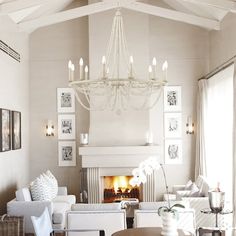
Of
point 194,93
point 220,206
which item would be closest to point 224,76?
point 194,93

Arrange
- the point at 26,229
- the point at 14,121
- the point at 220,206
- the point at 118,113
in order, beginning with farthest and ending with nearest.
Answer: the point at 118,113
the point at 14,121
the point at 26,229
the point at 220,206

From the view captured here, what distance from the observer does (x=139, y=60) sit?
9.77 metres

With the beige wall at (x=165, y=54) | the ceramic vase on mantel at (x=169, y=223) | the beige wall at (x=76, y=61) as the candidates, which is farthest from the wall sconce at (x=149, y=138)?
the ceramic vase on mantel at (x=169, y=223)

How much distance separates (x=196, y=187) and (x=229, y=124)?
121 cm

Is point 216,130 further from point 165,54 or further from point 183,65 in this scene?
point 165,54

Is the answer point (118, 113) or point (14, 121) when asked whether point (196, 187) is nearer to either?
point (118, 113)

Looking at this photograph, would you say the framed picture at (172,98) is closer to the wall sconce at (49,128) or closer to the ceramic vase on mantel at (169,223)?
the wall sconce at (49,128)

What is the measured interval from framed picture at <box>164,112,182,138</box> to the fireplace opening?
1293mm

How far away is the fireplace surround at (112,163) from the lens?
931 centimetres

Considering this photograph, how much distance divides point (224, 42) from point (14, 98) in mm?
4010

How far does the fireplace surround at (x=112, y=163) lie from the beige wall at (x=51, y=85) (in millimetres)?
748

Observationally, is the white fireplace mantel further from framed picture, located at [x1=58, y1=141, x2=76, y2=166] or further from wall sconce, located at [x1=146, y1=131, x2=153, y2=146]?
framed picture, located at [x1=58, y1=141, x2=76, y2=166]

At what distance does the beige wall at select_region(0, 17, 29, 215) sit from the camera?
805 centimetres

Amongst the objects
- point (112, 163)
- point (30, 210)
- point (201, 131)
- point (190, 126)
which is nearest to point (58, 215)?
point (30, 210)
